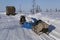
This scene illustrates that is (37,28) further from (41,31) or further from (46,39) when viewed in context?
(46,39)

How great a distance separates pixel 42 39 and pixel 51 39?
0.69 m

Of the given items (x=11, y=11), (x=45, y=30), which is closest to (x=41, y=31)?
(x=45, y=30)

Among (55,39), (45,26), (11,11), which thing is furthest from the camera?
(11,11)

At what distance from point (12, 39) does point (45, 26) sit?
164 inches

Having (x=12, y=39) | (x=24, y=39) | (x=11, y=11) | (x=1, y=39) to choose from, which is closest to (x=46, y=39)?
(x=24, y=39)

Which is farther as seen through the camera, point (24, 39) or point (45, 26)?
point (45, 26)

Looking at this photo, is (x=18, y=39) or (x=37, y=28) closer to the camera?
(x=18, y=39)

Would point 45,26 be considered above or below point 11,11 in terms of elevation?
above

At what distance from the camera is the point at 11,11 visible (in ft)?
179

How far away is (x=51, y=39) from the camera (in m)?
12.2

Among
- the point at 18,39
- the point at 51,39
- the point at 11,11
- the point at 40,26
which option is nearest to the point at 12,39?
the point at 18,39

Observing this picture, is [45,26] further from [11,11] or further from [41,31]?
[11,11]

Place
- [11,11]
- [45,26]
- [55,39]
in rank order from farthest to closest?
[11,11] < [45,26] < [55,39]

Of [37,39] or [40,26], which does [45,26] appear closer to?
[40,26]
